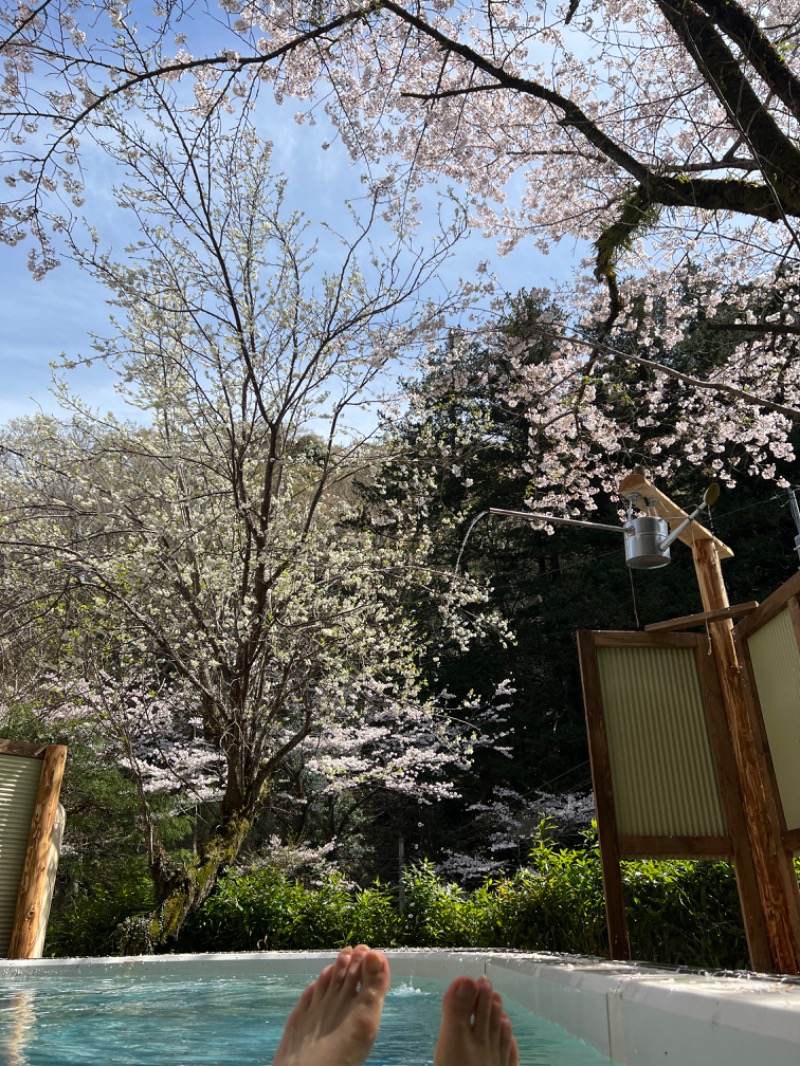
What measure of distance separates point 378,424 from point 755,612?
3463 millimetres

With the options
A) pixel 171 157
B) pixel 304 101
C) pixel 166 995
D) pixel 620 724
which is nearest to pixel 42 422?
pixel 171 157

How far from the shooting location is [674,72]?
472 cm

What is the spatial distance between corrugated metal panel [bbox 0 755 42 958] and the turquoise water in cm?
134

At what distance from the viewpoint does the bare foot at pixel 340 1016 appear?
137 centimetres

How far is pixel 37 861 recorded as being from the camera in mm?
4695

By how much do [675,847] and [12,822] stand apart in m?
3.94

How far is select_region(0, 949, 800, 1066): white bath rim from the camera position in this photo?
0.98 m

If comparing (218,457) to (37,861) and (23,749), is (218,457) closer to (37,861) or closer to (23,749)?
(23,749)

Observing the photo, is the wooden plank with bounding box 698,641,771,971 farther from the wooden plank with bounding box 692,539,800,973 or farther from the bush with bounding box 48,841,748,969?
the bush with bounding box 48,841,748,969

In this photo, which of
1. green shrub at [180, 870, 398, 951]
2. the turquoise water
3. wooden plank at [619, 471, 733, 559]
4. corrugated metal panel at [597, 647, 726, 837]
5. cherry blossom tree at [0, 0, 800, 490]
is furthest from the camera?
green shrub at [180, 870, 398, 951]

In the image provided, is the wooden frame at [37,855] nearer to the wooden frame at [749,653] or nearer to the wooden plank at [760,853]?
the wooden plank at [760,853]

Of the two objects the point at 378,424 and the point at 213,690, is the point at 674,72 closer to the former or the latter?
the point at 378,424

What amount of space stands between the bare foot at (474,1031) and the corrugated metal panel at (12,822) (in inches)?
164

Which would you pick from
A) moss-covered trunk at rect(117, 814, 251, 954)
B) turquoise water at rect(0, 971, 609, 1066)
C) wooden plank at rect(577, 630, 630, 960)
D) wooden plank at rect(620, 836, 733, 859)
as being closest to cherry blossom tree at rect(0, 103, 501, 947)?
moss-covered trunk at rect(117, 814, 251, 954)
